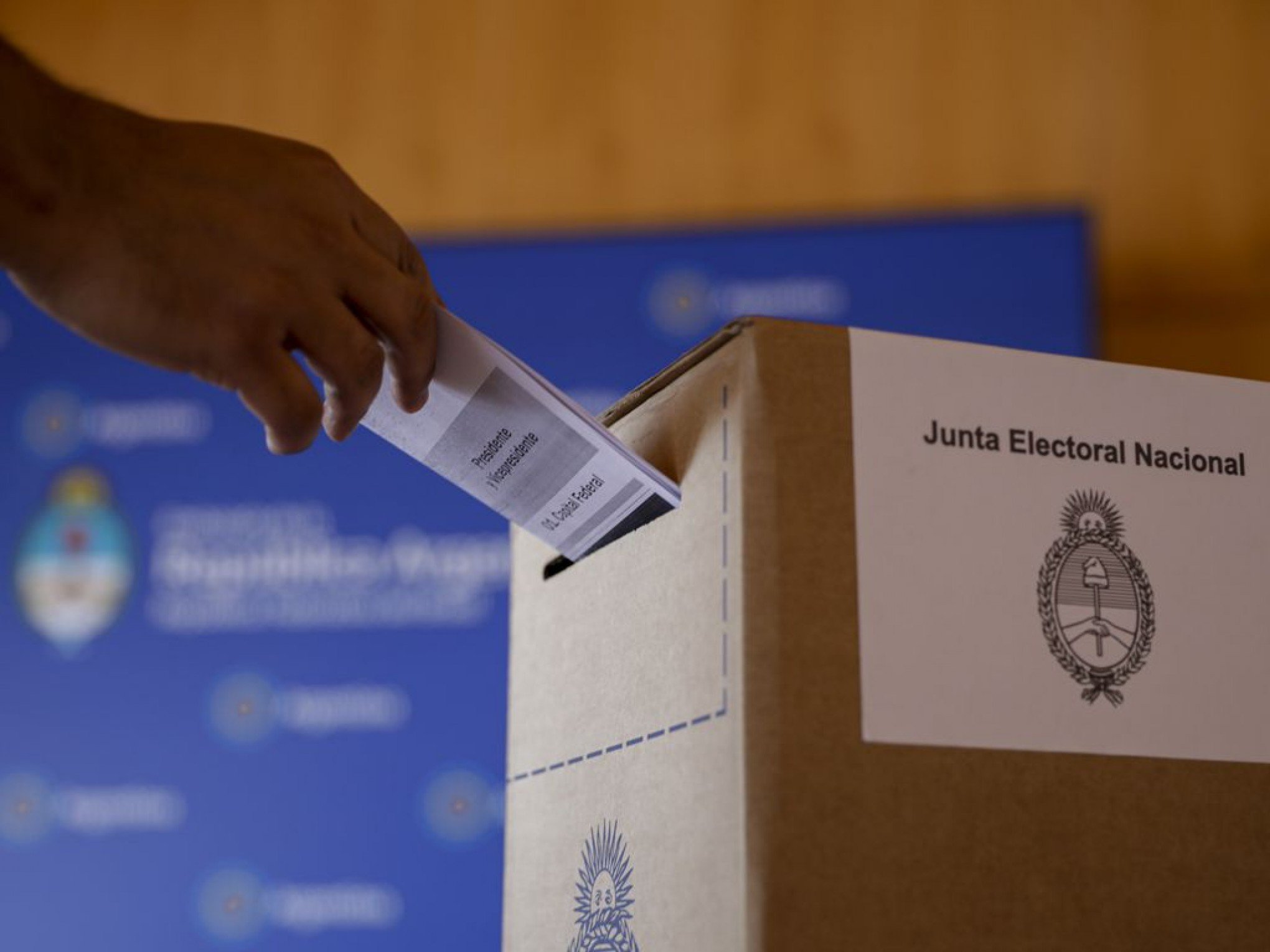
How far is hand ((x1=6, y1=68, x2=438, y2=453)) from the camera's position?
2.35 feet

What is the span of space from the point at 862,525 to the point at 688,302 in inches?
62.7

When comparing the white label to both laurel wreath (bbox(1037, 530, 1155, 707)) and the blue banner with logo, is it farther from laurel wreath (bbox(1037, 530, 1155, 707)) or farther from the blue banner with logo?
the blue banner with logo

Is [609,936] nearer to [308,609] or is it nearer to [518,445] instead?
[518,445]

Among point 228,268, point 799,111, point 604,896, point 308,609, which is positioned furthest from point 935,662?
point 799,111

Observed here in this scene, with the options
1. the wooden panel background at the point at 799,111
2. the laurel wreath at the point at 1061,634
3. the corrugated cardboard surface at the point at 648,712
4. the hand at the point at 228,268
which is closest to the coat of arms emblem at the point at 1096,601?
the laurel wreath at the point at 1061,634

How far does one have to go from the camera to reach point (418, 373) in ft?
2.59

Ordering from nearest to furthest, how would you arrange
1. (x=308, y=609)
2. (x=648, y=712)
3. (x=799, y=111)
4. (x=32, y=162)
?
(x=32, y=162) → (x=648, y=712) → (x=308, y=609) → (x=799, y=111)

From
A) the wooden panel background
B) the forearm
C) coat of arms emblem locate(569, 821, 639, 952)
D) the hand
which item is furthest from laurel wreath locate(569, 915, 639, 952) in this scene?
the wooden panel background

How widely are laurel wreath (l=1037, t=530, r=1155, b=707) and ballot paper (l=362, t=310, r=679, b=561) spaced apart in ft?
0.65

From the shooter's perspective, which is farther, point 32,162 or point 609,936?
point 609,936

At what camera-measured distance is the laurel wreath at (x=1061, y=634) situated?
77 centimetres

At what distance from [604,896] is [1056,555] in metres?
0.31

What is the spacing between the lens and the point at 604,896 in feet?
2.74

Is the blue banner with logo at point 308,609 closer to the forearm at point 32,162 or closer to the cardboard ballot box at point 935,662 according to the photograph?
the cardboard ballot box at point 935,662
